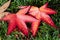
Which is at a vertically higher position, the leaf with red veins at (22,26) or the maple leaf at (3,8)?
the maple leaf at (3,8)

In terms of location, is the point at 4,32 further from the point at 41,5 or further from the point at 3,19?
the point at 41,5

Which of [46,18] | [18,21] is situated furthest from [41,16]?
[18,21]

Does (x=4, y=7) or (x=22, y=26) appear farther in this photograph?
(x=4, y=7)

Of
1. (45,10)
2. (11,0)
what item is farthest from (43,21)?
(11,0)

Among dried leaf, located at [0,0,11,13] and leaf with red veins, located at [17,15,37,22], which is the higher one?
dried leaf, located at [0,0,11,13]

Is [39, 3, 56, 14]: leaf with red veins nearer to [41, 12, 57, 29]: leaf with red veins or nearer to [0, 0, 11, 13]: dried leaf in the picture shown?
[41, 12, 57, 29]: leaf with red veins

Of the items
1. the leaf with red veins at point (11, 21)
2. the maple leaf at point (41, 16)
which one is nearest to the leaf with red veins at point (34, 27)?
the maple leaf at point (41, 16)

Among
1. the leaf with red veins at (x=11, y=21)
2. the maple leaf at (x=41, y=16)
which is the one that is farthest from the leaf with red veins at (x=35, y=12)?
the leaf with red veins at (x=11, y=21)

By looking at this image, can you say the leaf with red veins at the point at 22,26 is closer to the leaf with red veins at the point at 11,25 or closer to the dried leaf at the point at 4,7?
the leaf with red veins at the point at 11,25

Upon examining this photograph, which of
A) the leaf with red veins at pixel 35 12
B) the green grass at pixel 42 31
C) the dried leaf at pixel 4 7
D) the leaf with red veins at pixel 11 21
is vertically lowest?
the green grass at pixel 42 31

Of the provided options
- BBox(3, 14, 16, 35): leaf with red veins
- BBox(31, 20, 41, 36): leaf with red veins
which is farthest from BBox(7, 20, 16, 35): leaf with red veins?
BBox(31, 20, 41, 36): leaf with red veins

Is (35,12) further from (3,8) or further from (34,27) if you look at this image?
(3,8)
